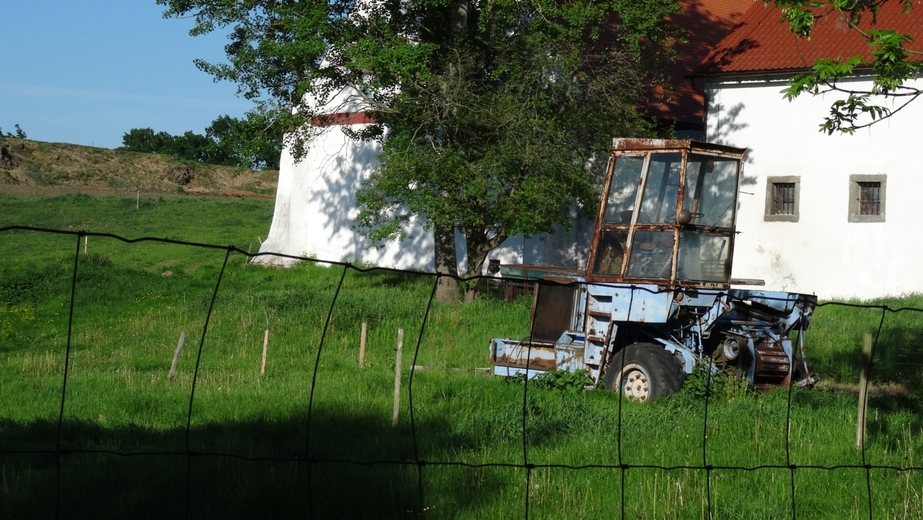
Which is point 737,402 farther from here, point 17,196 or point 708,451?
point 17,196

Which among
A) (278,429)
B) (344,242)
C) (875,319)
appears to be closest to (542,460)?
(278,429)

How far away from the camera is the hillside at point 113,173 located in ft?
204

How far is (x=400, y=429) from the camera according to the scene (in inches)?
370

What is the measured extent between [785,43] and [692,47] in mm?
4408

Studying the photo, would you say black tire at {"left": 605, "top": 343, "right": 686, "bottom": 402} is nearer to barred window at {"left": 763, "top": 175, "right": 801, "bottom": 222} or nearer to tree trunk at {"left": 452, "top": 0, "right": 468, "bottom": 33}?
tree trunk at {"left": 452, "top": 0, "right": 468, "bottom": 33}

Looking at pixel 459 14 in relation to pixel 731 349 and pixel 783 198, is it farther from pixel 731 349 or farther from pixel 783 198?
pixel 731 349

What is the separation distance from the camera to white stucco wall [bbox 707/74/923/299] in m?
22.6

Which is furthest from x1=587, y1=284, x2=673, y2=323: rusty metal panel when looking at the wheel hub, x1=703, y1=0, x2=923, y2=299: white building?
x1=703, y1=0, x2=923, y2=299: white building

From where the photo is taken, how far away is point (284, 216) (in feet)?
102

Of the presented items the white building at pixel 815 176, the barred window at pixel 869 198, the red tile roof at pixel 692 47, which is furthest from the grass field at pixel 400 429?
the red tile roof at pixel 692 47

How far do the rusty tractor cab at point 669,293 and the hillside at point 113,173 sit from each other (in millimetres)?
50849

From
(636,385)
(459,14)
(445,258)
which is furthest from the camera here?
(445,258)

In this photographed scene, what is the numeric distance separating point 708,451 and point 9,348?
1396 cm

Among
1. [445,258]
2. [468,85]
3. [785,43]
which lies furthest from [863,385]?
[785,43]
